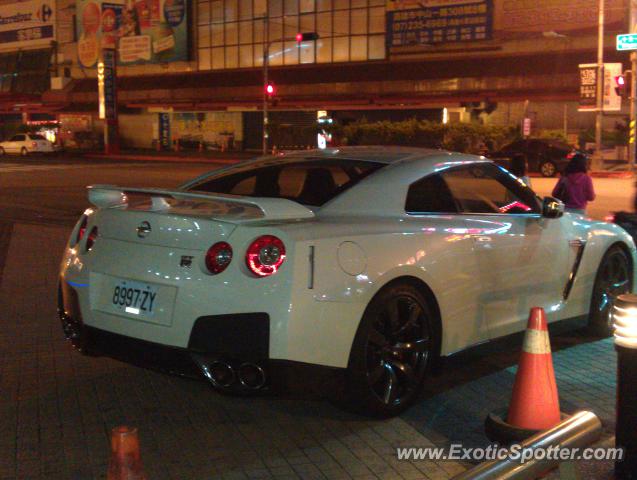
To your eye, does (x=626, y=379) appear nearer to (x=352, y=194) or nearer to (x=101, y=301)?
(x=352, y=194)

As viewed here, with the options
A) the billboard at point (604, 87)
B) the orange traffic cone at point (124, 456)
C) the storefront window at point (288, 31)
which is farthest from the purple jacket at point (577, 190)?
the storefront window at point (288, 31)

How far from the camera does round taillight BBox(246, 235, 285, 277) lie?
4168mm

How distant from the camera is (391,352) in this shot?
4668 millimetres

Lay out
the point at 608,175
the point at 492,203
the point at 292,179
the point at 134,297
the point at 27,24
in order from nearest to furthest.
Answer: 1. the point at 134,297
2. the point at 292,179
3. the point at 492,203
4. the point at 608,175
5. the point at 27,24

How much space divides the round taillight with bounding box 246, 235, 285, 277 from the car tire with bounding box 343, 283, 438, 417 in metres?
0.62

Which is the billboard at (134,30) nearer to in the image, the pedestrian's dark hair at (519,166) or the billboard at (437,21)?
the billboard at (437,21)

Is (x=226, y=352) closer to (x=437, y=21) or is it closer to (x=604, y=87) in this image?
(x=604, y=87)

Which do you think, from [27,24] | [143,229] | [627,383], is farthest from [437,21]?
[627,383]

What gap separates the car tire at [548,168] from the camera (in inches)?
1160

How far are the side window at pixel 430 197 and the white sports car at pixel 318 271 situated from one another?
0.4 inches

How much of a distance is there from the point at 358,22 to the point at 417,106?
344 inches

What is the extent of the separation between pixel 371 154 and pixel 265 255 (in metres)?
1.75

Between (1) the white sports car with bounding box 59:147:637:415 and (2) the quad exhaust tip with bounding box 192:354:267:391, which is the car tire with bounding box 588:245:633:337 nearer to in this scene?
(1) the white sports car with bounding box 59:147:637:415

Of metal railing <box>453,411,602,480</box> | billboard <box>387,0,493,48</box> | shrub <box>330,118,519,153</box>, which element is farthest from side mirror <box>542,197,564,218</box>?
billboard <box>387,0,493,48</box>
